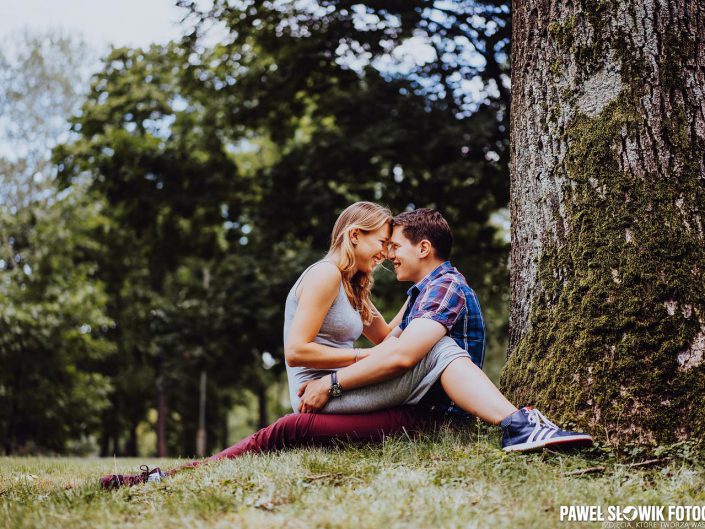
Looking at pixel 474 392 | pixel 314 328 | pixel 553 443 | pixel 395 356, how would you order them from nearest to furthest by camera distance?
pixel 553 443 < pixel 474 392 < pixel 395 356 < pixel 314 328

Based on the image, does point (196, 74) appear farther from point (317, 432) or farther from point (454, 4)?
point (317, 432)

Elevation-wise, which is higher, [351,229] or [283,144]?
[283,144]

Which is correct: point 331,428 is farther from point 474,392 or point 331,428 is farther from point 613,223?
point 613,223

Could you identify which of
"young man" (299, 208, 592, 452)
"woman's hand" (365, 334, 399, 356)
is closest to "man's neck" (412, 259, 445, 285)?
"young man" (299, 208, 592, 452)

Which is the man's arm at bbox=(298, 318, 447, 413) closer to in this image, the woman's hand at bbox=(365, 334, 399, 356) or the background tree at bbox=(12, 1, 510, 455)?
the woman's hand at bbox=(365, 334, 399, 356)

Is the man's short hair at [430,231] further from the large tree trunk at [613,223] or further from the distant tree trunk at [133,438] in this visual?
the distant tree trunk at [133,438]

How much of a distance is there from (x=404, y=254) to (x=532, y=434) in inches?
65.4

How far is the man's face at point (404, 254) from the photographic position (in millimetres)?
4656

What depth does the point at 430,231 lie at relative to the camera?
15.2ft

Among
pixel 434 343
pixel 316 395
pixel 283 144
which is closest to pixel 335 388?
pixel 316 395

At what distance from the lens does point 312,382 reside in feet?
13.8

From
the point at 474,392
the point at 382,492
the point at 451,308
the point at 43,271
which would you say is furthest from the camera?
the point at 43,271

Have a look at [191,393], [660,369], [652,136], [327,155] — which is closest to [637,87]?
[652,136]

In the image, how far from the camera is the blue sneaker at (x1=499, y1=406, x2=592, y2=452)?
11.2 ft
